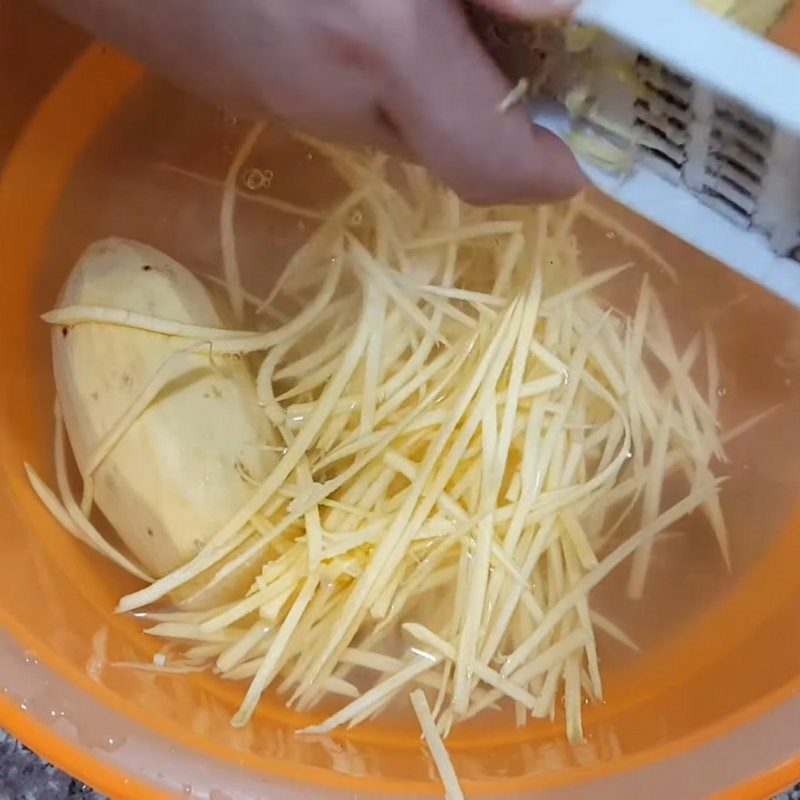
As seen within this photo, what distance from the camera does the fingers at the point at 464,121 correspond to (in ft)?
1.22

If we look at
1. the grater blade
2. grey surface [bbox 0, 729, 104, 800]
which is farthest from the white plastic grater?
grey surface [bbox 0, 729, 104, 800]

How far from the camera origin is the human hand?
364 mm

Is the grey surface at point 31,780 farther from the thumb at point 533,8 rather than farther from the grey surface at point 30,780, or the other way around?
the thumb at point 533,8

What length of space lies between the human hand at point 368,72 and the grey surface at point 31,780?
41cm

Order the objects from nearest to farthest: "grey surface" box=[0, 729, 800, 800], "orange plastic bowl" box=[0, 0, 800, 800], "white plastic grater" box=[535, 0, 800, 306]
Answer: "white plastic grater" box=[535, 0, 800, 306], "orange plastic bowl" box=[0, 0, 800, 800], "grey surface" box=[0, 729, 800, 800]

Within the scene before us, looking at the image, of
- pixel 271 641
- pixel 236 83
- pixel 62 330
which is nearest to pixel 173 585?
pixel 271 641

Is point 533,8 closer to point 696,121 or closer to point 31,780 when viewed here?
point 696,121

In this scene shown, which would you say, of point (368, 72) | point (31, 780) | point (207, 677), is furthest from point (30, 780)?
point (368, 72)

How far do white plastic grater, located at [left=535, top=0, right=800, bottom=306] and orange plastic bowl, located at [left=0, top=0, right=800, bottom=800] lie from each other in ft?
0.64

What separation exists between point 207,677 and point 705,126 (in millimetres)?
377

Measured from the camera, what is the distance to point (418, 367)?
23.6 inches

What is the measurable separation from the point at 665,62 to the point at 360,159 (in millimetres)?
348

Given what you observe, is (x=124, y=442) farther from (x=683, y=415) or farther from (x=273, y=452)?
(x=683, y=415)

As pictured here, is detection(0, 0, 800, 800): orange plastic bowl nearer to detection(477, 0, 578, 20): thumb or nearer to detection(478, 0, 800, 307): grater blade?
detection(478, 0, 800, 307): grater blade
